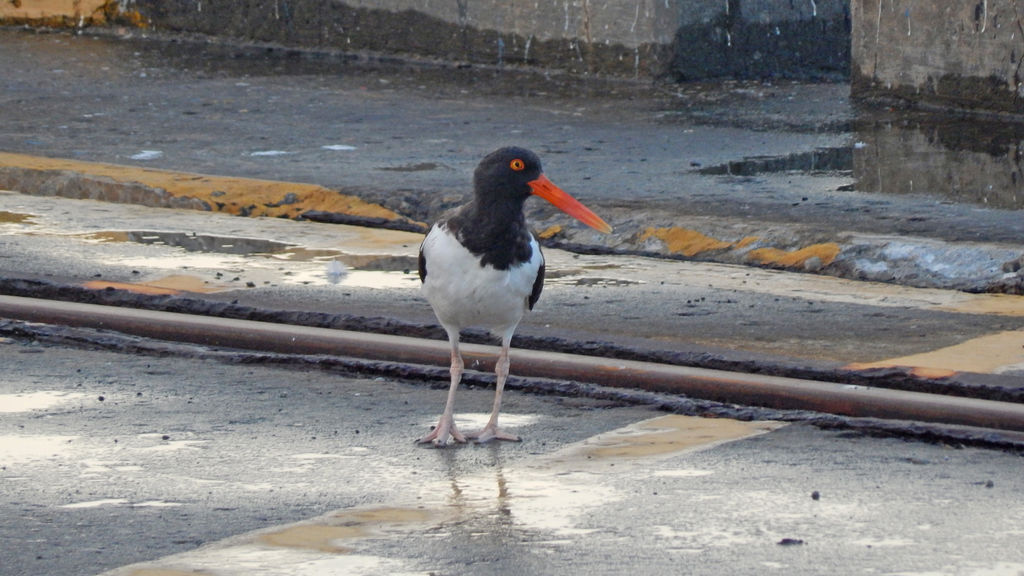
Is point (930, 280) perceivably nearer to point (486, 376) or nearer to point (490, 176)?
point (486, 376)

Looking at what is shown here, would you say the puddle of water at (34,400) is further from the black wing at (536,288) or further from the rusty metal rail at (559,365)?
the black wing at (536,288)

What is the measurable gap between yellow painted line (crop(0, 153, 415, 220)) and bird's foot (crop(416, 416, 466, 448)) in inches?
132

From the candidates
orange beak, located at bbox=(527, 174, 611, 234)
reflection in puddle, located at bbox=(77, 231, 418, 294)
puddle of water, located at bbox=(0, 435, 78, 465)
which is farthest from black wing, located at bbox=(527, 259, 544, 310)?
reflection in puddle, located at bbox=(77, 231, 418, 294)

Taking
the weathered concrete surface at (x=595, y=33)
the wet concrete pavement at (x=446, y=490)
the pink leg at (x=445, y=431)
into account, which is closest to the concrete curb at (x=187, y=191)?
the wet concrete pavement at (x=446, y=490)

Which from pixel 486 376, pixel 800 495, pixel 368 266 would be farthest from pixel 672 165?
pixel 800 495

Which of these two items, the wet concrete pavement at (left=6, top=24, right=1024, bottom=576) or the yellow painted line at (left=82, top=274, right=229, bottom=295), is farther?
the yellow painted line at (left=82, top=274, right=229, bottom=295)

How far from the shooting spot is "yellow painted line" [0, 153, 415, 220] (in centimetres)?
862

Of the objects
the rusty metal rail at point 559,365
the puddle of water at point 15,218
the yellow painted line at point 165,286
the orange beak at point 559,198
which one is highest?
the orange beak at point 559,198

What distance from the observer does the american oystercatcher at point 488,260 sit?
5.10 metres

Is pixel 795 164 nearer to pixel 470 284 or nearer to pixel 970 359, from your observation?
pixel 970 359

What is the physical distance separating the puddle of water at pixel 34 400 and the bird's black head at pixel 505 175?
149 centimetres

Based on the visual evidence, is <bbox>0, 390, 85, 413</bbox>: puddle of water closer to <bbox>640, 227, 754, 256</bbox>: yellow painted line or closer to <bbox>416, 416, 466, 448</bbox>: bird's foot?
<bbox>416, 416, 466, 448</bbox>: bird's foot

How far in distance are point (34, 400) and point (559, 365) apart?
1684mm

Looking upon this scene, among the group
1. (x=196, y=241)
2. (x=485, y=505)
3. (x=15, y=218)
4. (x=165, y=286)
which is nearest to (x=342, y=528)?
(x=485, y=505)
